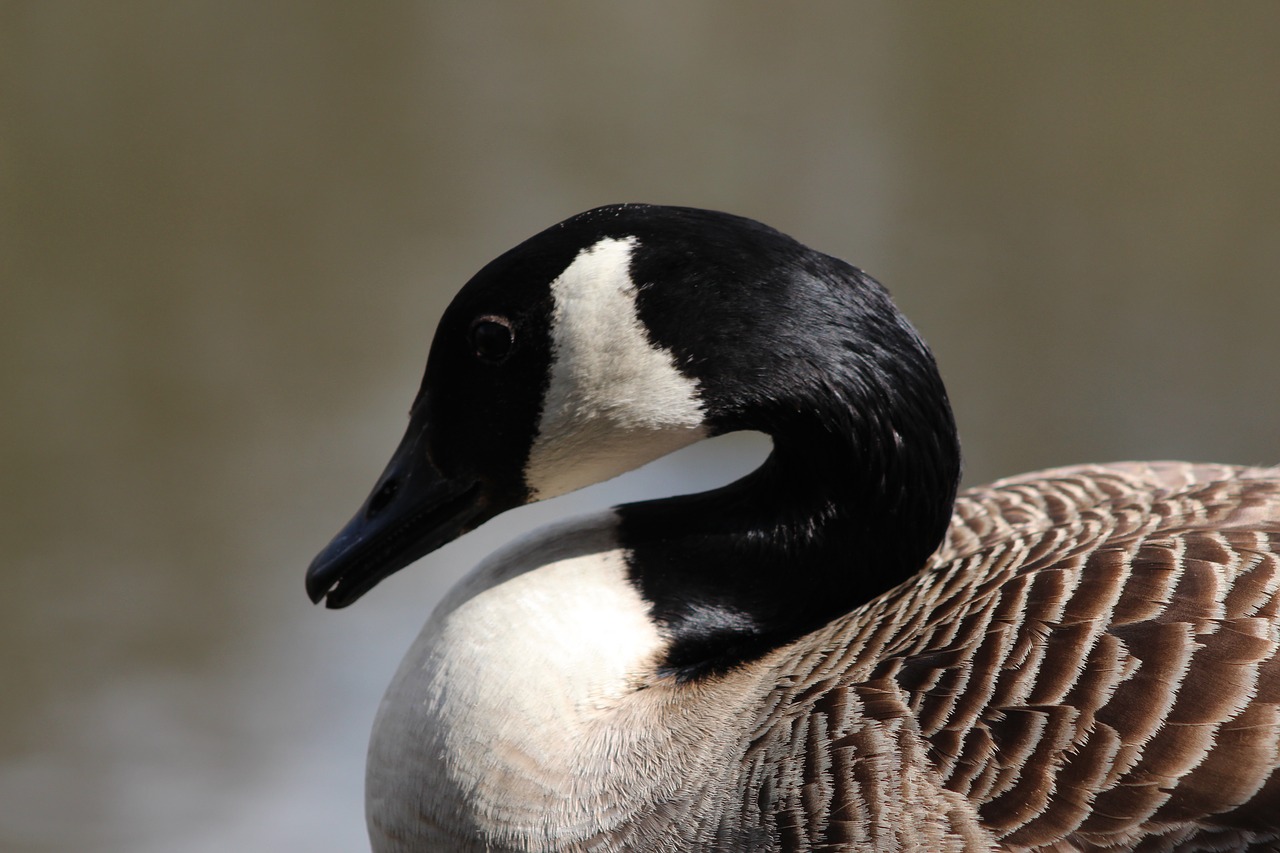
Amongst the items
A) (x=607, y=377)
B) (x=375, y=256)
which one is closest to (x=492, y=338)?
(x=607, y=377)

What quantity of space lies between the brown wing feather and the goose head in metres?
0.18

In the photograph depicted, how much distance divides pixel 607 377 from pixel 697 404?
0.16 m

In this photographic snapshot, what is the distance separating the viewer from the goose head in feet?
7.64

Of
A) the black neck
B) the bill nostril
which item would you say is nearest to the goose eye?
the bill nostril

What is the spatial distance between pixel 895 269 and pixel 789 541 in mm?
4779

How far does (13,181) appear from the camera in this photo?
23.2 feet

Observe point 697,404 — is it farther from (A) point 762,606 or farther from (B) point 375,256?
(B) point 375,256

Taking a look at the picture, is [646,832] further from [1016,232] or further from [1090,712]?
[1016,232]

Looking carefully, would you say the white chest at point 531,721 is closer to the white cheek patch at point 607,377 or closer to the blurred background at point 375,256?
the white cheek patch at point 607,377

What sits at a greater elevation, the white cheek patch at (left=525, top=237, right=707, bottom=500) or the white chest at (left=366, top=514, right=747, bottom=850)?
the white cheek patch at (left=525, top=237, right=707, bottom=500)

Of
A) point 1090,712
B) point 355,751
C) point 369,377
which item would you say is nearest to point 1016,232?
point 369,377

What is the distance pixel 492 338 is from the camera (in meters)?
2.39

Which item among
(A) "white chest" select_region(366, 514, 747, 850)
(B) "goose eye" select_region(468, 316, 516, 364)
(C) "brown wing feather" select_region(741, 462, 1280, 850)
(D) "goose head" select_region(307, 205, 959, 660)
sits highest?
(B) "goose eye" select_region(468, 316, 516, 364)

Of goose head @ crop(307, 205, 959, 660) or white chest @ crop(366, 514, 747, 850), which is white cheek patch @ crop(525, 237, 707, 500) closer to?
goose head @ crop(307, 205, 959, 660)
